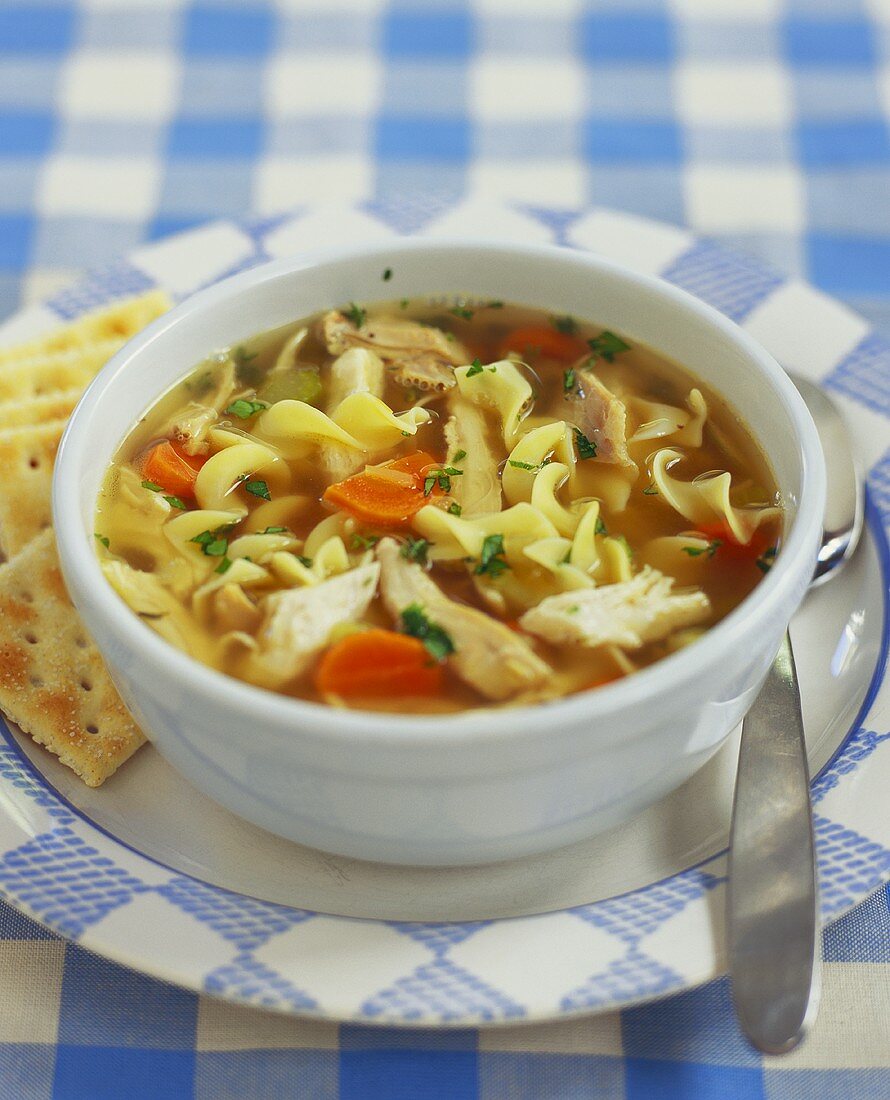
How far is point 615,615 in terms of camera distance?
2.53m

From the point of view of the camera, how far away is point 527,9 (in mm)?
6043

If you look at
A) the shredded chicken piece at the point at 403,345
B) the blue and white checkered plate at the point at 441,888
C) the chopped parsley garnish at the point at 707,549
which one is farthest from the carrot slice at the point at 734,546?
the shredded chicken piece at the point at 403,345

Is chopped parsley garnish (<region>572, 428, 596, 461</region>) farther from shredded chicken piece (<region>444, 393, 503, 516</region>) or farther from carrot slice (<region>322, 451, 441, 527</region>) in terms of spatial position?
carrot slice (<region>322, 451, 441, 527</region>)

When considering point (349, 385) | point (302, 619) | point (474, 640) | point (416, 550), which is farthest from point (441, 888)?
point (349, 385)

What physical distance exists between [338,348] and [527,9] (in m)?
3.60

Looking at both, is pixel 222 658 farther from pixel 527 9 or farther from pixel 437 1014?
pixel 527 9

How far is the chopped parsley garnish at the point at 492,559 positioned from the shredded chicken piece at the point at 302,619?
0.75 feet

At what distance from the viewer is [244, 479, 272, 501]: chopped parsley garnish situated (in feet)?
9.63

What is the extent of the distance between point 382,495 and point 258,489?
1.02 feet

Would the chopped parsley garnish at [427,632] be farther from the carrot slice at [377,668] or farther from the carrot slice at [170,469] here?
the carrot slice at [170,469]

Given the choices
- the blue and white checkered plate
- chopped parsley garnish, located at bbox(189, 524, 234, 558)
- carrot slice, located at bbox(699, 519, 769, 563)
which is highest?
carrot slice, located at bbox(699, 519, 769, 563)

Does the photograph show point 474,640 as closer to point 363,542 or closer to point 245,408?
point 363,542

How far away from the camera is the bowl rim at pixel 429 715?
207 cm

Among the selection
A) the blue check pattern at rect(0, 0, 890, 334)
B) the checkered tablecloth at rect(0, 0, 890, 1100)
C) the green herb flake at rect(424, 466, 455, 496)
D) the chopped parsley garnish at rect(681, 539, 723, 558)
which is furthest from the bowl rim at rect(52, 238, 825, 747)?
the blue check pattern at rect(0, 0, 890, 334)
